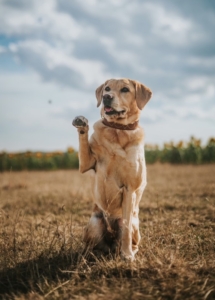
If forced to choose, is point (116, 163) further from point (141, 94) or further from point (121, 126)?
point (141, 94)

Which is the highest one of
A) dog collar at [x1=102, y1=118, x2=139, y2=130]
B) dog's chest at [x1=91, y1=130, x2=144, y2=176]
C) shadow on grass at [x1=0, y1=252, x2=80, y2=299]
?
dog collar at [x1=102, y1=118, x2=139, y2=130]

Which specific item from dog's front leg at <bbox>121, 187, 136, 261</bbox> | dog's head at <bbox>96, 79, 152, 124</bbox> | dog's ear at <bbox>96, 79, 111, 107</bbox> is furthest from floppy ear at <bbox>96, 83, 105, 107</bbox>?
dog's front leg at <bbox>121, 187, 136, 261</bbox>

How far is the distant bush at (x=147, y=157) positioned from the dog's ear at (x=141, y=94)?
14023 mm

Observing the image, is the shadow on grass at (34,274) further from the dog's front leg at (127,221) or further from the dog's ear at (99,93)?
the dog's ear at (99,93)

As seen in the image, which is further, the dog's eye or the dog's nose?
the dog's eye

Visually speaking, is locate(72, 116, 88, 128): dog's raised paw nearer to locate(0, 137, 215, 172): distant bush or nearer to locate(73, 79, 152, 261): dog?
locate(73, 79, 152, 261): dog

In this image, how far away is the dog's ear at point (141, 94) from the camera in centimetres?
341

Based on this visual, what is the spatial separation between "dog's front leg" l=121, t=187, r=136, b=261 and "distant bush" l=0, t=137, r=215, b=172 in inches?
560

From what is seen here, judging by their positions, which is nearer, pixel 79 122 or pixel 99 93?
pixel 79 122

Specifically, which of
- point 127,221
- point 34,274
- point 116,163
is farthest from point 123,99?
point 34,274

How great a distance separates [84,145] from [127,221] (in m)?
0.83

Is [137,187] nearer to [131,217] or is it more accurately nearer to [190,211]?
[131,217]

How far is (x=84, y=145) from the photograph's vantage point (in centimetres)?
322

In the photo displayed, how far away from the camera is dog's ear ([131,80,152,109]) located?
341 centimetres
